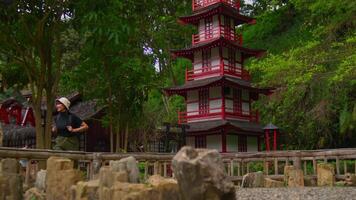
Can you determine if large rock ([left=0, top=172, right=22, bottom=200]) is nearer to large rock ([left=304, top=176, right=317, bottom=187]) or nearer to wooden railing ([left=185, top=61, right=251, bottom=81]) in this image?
large rock ([left=304, top=176, right=317, bottom=187])

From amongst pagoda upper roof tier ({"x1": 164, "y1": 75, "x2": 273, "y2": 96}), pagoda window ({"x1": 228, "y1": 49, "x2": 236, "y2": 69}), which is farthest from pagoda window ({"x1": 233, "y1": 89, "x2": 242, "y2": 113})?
pagoda window ({"x1": 228, "y1": 49, "x2": 236, "y2": 69})

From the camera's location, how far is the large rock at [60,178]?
504cm

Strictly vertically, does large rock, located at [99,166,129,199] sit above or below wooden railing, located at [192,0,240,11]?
below

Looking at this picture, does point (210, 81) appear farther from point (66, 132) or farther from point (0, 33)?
point (66, 132)

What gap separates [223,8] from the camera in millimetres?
25750

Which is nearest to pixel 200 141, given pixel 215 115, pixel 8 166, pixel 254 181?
pixel 215 115

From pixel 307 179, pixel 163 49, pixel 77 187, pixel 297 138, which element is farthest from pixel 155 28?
pixel 77 187

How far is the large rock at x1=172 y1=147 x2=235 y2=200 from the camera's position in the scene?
361cm

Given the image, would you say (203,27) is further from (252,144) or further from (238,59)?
(252,144)

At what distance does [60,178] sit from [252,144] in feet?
74.2

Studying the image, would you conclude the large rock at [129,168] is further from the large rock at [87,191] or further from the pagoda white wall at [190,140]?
the pagoda white wall at [190,140]

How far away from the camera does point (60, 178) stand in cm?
509

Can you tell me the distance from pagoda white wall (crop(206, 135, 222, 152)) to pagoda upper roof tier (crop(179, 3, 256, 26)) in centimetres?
662

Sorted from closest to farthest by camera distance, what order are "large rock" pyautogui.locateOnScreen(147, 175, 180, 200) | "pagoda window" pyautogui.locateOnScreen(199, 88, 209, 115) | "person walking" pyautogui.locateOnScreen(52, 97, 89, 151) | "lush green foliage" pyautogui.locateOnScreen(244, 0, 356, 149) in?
1. "large rock" pyautogui.locateOnScreen(147, 175, 180, 200)
2. "person walking" pyautogui.locateOnScreen(52, 97, 89, 151)
3. "lush green foliage" pyautogui.locateOnScreen(244, 0, 356, 149)
4. "pagoda window" pyautogui.locateOnScreen(199, 88, 209, 115)
